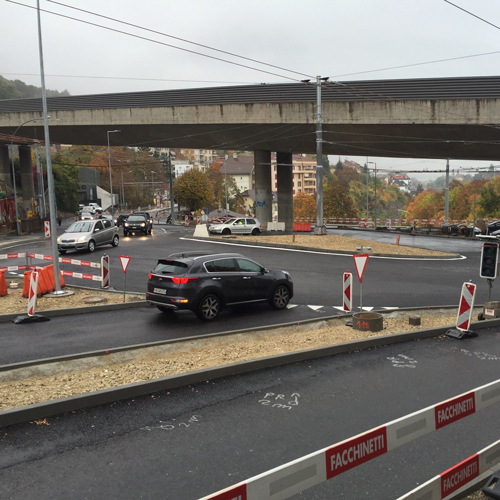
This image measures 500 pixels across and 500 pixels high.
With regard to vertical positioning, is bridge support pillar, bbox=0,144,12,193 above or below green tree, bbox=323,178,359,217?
above

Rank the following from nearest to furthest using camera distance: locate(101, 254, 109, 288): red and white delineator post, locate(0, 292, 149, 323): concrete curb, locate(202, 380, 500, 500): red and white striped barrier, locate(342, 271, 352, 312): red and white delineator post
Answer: locate(202, 380, 500, 500): red and white striped barrier → locate(0, 292, 149, 323): concrete curb → locate(342, 271, 352, 312): red and white delineator post → locate(101, 254, 109, 288): red and white delineator post

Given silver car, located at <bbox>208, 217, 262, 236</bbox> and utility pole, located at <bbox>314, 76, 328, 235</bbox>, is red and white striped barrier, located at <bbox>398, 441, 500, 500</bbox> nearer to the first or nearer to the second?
utility pole, located at <bbox>314, 76, 328, 235</bbox>

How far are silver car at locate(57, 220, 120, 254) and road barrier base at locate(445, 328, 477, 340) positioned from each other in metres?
19.8

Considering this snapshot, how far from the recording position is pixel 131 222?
37219 millimetres

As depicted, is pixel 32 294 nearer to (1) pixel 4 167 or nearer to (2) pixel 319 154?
(2) pixel 319 154

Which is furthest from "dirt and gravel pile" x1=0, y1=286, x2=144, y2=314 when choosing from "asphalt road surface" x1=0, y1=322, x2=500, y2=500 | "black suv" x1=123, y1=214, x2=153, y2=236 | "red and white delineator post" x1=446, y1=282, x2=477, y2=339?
"black suv" x1=123, y1=214, x2=153, y2=236

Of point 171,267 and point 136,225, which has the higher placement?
point 171,267

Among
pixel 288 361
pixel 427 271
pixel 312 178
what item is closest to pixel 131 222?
pixel 427 271

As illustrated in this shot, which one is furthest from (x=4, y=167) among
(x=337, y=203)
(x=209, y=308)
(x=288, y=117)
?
(x=337, y=203)

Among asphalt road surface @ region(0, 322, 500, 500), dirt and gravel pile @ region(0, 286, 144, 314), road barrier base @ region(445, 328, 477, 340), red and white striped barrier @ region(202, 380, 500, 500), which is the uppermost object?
red and white striped barrier @ region(202, 380, 500, 500)

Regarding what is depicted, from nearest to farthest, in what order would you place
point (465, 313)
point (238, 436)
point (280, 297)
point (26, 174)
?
point (238, 436) → point (465, 313) → point (280, 297) → point (26, 174)

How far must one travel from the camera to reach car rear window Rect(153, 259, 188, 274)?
38.9 ft

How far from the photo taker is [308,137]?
41375 mm

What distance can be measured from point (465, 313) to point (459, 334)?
507 millimetres
